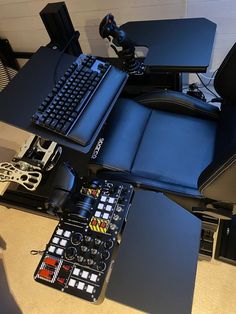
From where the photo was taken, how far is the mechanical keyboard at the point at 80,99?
92 cm

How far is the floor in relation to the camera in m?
1.23

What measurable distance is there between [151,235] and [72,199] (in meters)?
0.29

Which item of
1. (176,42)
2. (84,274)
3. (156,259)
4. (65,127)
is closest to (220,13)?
(176,42)

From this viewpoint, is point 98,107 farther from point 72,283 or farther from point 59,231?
point 72,283

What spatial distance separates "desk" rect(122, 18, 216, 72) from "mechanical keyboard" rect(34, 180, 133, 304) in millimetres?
547

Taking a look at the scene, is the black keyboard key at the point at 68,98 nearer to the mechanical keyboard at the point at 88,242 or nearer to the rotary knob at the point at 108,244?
the mechanical keyboard at the point at 88,242

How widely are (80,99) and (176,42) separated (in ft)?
1.69

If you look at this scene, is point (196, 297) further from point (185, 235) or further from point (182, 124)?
point (182, 124)

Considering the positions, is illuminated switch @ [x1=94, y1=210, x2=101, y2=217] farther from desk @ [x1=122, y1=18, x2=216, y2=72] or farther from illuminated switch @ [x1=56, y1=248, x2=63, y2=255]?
desk @ [x1=122, y1=18, x2=216, y2=72]

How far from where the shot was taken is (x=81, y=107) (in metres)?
0.97

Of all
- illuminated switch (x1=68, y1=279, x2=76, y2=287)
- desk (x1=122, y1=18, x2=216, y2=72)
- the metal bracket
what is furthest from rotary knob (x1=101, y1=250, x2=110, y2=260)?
desk (x1=122, y1=18, x2=216, y2=72)

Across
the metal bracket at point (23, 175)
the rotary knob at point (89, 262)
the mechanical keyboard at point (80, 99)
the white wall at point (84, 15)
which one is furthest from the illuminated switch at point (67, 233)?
the white wall at point (84, 15)

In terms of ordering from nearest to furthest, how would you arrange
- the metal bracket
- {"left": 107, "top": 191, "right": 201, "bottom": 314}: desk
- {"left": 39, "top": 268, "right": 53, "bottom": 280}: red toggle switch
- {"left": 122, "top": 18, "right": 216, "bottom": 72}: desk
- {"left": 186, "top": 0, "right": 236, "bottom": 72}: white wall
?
{"left": 107, "top": 191, "right": 201, "bottom": 314}: desk → {"left": 39, "top": 268, "right": 53, "bottom": 280}: red toggle switch → {"left": 122, "top": 18, "right": 216, "bottom": 72}: desk → the metal bracket → {"left": 186, "top": 0, "right": 236, "bottom": 72}: white wall

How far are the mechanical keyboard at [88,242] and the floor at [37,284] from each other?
0.58 m
